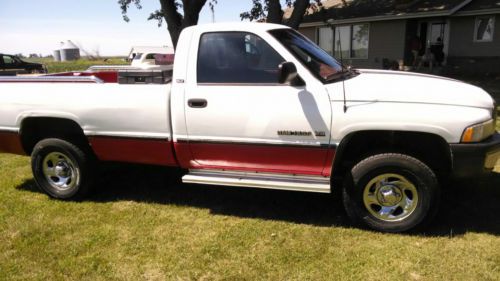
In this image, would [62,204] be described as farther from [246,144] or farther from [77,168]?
[246,144]

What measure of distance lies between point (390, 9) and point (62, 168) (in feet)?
68.3

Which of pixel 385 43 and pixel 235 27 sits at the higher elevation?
pixel 235 27

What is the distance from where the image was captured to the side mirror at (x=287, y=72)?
394 centimetres

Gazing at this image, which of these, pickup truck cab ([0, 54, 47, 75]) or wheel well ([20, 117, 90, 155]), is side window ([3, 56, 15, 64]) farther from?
wheel well ([20, 117, 90, 155])

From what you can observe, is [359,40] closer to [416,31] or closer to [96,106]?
[416,31]

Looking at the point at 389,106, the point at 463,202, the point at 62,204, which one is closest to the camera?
the point at 389,106

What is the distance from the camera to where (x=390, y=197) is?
4.13 m

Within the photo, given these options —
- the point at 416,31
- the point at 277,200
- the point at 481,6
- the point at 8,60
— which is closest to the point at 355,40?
the point at 416,31

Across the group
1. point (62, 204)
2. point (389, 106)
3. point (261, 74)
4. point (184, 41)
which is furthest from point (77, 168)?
point (389, 106)

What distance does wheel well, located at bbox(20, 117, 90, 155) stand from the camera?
5.09 m

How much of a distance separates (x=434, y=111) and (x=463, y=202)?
1.58 m

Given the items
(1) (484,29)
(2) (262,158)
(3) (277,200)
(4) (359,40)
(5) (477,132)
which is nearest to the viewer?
(5) (477,132)

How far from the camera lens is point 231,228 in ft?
14.5

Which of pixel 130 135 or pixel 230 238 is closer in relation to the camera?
pixel 230 238
